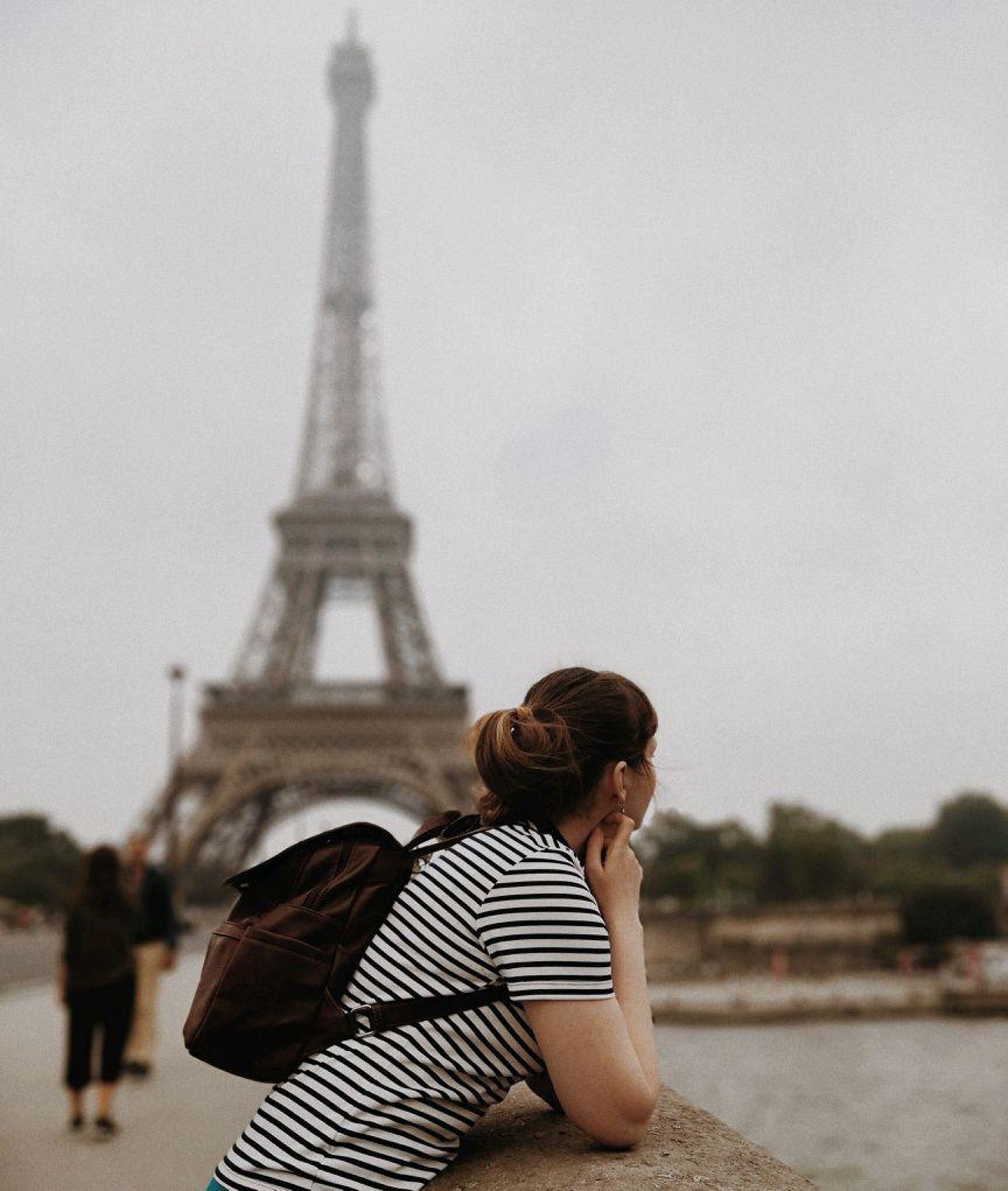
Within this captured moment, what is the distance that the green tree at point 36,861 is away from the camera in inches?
2248

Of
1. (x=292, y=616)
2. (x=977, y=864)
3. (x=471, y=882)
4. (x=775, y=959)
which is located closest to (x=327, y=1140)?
(x=471, y=882)

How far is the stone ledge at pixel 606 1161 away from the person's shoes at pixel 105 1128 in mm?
4764

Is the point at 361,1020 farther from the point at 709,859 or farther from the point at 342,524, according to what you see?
the point at 709,859

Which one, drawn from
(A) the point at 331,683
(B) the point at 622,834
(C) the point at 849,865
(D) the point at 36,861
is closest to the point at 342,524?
(A) the point at 331,683

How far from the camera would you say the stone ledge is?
6.12ft

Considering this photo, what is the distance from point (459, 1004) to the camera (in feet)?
6.60

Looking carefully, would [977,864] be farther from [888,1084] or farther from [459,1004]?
[459,1004]

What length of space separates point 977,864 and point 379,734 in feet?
134

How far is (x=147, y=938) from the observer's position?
8906mm

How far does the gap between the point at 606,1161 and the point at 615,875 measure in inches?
17.3

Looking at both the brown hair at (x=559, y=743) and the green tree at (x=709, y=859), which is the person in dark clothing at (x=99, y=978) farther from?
the green tree at (x=709, y=859)

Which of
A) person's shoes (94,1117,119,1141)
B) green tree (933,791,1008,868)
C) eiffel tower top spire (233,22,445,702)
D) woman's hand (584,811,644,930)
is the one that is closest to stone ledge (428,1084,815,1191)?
woman's hand (584,811,644,930)

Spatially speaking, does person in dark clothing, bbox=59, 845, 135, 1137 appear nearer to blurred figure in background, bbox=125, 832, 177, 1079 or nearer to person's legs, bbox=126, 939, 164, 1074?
blurred figure in background, bbox=125, 832, 177, 1079

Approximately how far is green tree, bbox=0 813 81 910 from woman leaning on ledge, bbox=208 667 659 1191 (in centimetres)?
5092
